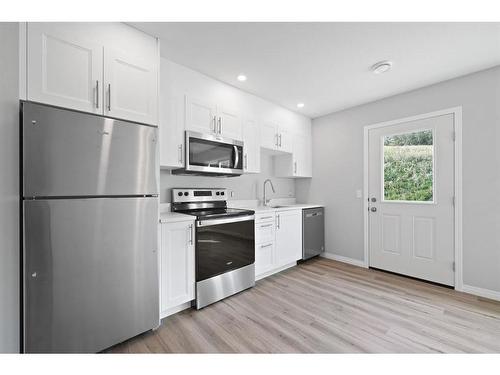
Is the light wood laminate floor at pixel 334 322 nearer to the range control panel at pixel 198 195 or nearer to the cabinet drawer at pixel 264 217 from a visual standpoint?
the cabinet drawer at pixel 264 217

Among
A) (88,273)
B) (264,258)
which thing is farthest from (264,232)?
(88,273)

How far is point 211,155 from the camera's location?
2508 mm

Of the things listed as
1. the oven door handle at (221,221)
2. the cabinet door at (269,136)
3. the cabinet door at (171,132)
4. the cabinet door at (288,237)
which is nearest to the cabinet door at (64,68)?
the cabinet door at (171,132)

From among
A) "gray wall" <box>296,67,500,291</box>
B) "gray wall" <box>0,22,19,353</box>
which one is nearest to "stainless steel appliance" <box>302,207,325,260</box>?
"gray wall" <box>296,67,500,291</box>

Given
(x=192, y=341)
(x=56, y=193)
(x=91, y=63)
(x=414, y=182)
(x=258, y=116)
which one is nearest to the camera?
(x=56, y=193)

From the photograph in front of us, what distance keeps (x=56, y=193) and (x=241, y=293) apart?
6.28ft

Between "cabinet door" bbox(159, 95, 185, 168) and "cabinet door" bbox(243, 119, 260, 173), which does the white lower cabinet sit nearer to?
"cabinet door" bbox(243, 119, 260, 173)

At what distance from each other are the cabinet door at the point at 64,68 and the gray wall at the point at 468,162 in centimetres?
321

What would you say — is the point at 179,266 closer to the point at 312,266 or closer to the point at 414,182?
the point at 312,266

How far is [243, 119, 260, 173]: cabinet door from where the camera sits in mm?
2869

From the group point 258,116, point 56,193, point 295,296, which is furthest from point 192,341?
point 258,116

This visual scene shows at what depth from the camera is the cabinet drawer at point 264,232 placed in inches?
108

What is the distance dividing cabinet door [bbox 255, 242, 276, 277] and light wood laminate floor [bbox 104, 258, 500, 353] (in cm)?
18
